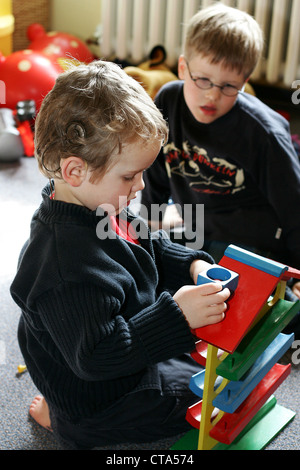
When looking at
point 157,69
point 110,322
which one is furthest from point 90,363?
point 157,69

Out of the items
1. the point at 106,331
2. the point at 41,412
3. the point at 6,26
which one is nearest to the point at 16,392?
the point at 41,412

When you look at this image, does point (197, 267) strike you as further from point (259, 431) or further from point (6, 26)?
point (6, 26)

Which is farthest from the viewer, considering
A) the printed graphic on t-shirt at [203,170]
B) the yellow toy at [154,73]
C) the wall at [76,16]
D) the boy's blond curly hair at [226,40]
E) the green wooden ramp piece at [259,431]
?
the wall at [76,16]

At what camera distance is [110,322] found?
828 mm

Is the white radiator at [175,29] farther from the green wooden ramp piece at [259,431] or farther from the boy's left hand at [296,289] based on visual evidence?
the green wooden ramp piece at [259,431]

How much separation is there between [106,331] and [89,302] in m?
0.05

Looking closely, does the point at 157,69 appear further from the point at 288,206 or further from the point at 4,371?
the point at 4,371

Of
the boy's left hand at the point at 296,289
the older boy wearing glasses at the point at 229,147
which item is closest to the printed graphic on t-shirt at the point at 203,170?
the older boy wearing glasses at the point at 229,147

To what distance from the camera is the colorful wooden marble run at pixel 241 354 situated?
820mm

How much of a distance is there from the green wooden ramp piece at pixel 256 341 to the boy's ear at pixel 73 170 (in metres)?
0.33

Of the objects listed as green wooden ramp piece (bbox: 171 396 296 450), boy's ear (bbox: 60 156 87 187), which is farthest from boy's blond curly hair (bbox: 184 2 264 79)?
green wooden ramp piece (bbox: 171 396 296 450)

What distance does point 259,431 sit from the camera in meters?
1.04

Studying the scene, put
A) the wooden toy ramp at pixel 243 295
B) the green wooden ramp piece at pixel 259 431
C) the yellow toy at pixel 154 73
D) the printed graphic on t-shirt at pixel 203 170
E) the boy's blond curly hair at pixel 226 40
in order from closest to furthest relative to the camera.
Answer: the wooden toy ramp at pixel 243 295, the green wooden ramp piece at pixel 259 431, the boy's blond curly hair at pixel 226 40, the printed graphic on t-shirt at pixel 203 170, the yellow toy at pixel 154 73

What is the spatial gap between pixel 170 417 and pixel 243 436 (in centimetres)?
13
